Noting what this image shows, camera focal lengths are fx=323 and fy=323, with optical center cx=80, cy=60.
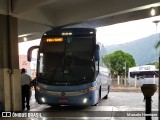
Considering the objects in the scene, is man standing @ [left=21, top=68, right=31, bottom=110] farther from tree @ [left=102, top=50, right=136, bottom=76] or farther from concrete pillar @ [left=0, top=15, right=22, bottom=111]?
tree @ [left=102, top=50, right=136, bottom=76]

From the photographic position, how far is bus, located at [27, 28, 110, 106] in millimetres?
13688

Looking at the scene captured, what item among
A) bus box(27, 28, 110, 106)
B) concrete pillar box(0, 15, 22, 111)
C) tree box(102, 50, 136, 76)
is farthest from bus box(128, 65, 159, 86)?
concrete pillar box(0, 15, 22, 111)

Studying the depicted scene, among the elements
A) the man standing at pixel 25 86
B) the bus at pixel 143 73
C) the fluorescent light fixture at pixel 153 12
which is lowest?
the bus at pixel 143 73

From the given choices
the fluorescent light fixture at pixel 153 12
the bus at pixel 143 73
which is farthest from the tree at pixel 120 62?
the fluorescent light fixture at pixel 153 12

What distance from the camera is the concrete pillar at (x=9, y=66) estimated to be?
13.6 m

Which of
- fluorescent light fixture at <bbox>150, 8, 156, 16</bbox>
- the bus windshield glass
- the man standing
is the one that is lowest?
the man standing

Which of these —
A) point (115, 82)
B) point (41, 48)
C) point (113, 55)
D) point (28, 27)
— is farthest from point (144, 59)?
point (41, 48)

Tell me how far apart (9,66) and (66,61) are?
97.1 inches

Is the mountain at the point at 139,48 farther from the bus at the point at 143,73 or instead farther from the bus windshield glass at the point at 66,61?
the bus windshield glass at the point at 66,61

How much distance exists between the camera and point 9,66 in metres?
13.9

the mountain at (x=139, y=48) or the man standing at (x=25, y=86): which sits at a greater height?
the mountain at (x=139, y=48)

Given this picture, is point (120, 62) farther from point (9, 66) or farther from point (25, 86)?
point (9, 66)

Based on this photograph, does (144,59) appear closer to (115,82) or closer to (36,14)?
(115,82)

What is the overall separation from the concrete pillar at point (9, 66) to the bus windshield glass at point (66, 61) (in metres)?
1.08
